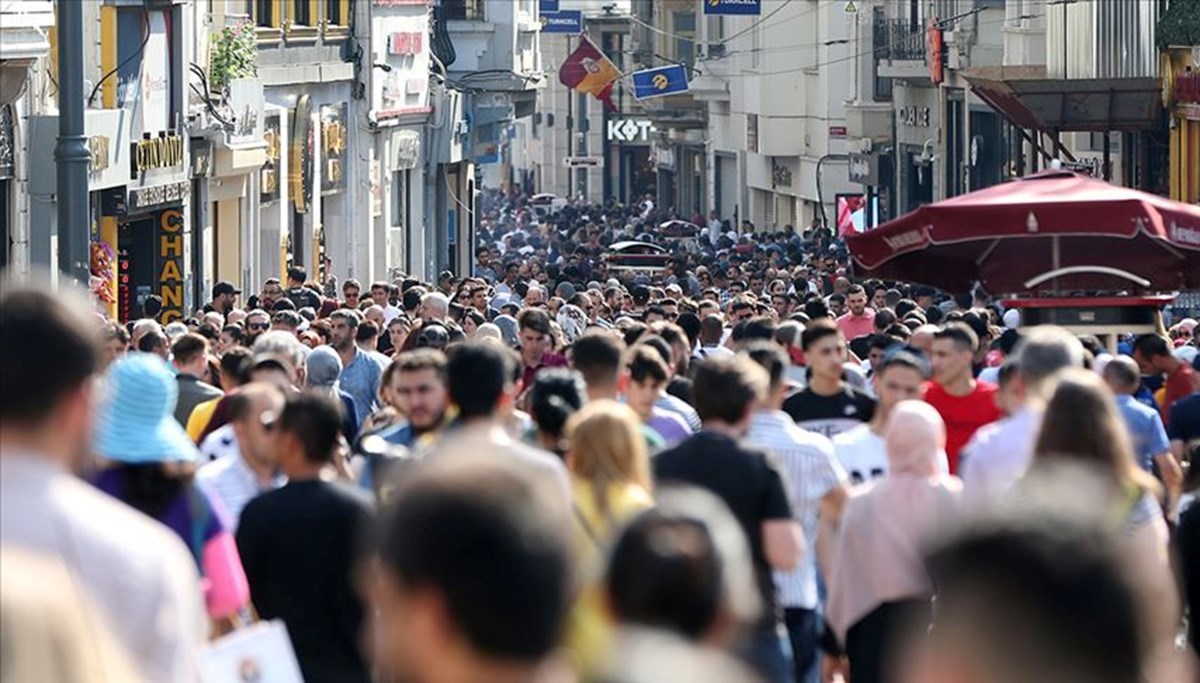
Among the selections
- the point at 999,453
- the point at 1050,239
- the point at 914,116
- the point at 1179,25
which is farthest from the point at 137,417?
the point at 914,116

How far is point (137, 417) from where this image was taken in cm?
731

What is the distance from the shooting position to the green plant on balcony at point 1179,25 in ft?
119

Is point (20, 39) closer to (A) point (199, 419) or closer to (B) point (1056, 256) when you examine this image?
(B) point (1056, 256)

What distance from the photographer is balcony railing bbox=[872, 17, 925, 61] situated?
188ft

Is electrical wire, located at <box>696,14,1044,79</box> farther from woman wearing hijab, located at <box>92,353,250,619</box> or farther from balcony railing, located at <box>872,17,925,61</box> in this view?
woman wearing hijab, located at <box>92,353,250,619</box>

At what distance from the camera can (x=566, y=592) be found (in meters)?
3.35

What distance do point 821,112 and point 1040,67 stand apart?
2406 cm

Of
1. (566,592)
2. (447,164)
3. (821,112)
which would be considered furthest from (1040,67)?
(566,592)

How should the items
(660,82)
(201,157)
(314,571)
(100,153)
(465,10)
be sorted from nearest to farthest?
(314,571)
(100,153)
(201,157)
(465,10)
(660,82)

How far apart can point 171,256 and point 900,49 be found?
28.2m

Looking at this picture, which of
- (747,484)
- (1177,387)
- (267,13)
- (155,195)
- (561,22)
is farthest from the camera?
(561,22)

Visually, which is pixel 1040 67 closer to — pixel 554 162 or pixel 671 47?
pixel 671 47

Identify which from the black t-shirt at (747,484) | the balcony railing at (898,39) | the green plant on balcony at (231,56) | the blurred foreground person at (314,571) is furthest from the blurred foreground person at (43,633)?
the balcony railing at (898,39)

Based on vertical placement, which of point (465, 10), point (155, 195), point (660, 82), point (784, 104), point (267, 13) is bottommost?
point (155, 195)
